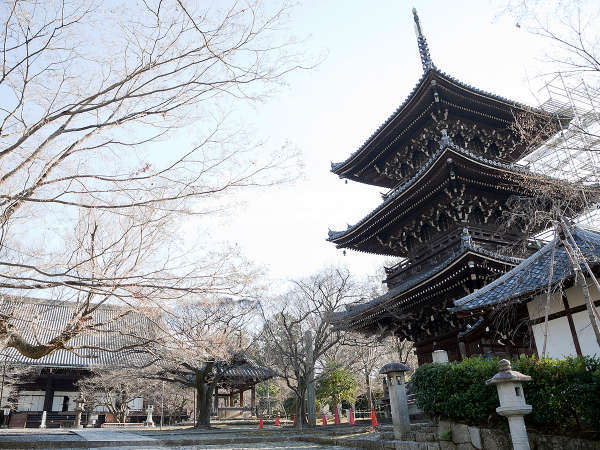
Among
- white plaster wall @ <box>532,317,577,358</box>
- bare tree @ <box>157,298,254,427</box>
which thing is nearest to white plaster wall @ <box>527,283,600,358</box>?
white plaster wall @ <box>532,317,577,358</box>

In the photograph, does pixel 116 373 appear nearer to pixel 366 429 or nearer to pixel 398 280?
pixel 366 429

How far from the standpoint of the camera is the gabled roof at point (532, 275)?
Result: 25.2 feet

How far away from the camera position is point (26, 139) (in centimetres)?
509

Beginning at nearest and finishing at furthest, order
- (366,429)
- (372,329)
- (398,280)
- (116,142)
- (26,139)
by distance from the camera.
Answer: (26,139) < (116,142) < (366,429) < (398,280) < (372,329)

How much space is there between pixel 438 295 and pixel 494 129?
690 centimetres

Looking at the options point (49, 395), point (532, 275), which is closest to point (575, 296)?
point (532, 275)

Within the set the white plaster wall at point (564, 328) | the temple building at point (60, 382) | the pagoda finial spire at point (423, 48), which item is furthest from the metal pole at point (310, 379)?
the pagoda finial spire at point (423, 48)

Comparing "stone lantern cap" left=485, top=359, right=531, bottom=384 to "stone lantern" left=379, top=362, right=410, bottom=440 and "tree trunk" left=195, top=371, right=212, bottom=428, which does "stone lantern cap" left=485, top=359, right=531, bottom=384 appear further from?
"tree trunk" left=195, top=371, right=212, bottom=428

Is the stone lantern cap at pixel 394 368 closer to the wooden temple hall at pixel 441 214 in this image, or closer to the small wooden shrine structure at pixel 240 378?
the wooden temple hall at pixel 441 214

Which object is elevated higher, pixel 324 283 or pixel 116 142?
pixel 324 283

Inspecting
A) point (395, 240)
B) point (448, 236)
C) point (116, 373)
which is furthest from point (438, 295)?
point (116, 373)

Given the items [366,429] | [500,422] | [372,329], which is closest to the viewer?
[500,422]

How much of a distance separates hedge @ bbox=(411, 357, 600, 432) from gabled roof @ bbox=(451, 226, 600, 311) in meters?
1.42

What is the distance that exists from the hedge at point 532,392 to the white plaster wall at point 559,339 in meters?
1.80
